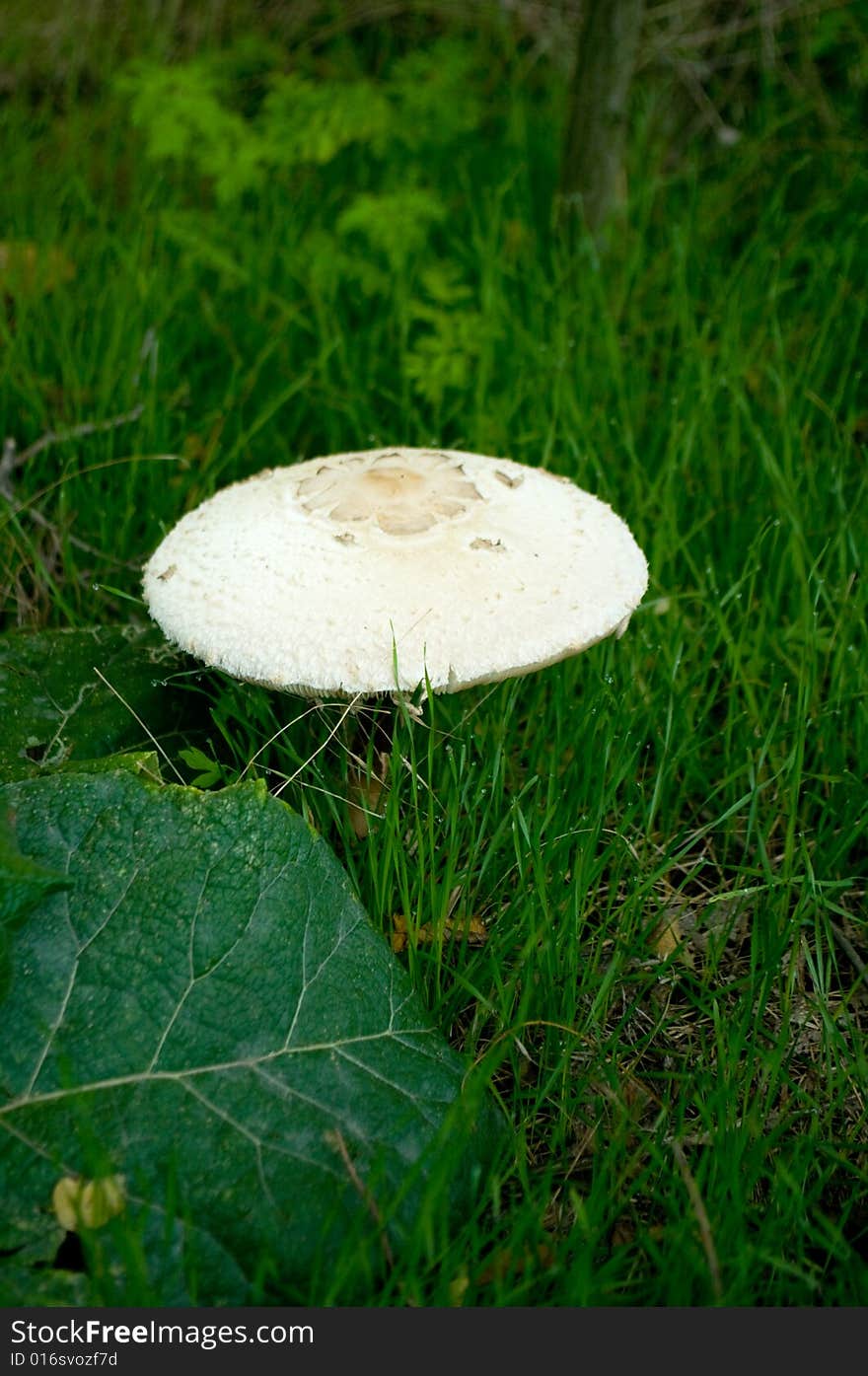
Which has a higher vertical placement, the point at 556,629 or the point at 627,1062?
the point at 556,629

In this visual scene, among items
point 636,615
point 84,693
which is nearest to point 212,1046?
point 84,693

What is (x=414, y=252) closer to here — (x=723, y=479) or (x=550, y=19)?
(x=723, y=479)

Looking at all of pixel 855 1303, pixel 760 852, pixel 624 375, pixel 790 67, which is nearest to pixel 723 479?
pixel 624 375

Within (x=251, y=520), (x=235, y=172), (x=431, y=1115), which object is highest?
(x=235, y=172)

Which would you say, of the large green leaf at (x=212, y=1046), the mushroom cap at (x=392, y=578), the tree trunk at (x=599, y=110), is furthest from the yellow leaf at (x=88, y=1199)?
the tree trunk at (x=599, y=110)

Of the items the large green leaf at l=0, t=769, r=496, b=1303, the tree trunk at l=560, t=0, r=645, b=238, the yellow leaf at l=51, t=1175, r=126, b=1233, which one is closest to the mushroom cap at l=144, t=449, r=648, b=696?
the large green leaf at l=0, t=769, r=496, b=1303

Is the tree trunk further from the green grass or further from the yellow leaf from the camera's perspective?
the yellow leaf

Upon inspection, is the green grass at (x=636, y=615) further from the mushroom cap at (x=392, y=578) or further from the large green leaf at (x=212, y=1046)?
the mushroom cap at (x=392, y=578)
